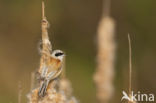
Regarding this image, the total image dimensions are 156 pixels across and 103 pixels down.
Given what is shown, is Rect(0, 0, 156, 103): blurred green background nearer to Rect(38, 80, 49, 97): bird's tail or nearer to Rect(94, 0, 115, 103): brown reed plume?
Rect(94, 0, 115, 103): brown reed plume

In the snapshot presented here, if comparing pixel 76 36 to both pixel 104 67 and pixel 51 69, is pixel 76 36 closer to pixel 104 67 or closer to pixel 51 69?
pixel 104 67

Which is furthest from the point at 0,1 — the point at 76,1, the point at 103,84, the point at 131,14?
the point at 103,84

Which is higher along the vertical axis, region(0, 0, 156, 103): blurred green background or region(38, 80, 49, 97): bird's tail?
region(0, 0, 156, 103): blurred green background

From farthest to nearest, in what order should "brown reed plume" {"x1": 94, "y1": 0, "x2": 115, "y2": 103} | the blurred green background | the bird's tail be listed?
the blurred green background, "brown reed plume" {"x1": 94, "y1": 0, "x2": 115, "y2": 103}, the bird's tail

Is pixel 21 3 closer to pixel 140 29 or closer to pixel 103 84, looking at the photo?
pixel 140 29

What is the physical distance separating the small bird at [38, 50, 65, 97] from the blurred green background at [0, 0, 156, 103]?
411 centimetres

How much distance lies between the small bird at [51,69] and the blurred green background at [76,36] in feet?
13.5

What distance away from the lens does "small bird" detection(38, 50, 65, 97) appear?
6.44 ft

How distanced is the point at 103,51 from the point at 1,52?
3232 mm

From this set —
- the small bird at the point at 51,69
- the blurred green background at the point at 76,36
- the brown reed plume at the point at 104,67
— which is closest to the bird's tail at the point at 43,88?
the small bird at the point at 51,69

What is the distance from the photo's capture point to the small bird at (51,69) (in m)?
1.96

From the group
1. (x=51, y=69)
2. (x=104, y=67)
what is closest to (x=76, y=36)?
(x=104, y=67)

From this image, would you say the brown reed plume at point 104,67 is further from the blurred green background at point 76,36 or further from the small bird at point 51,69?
the blurred green background at point 76,36

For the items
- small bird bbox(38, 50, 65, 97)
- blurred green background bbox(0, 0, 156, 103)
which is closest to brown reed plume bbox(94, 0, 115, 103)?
small bird bbox(38, 50, 65, 97)
